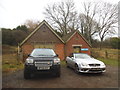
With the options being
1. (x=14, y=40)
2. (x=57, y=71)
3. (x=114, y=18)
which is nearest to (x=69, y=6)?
(x=114, y=18)

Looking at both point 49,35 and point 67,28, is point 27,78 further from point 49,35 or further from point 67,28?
point 67,28

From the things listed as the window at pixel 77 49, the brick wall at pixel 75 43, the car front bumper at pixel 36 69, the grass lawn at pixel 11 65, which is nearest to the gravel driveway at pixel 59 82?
the car front bumper at pixel 36 69

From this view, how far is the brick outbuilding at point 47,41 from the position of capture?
18.2m

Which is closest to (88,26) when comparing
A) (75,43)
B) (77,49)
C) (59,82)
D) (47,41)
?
(77,49)

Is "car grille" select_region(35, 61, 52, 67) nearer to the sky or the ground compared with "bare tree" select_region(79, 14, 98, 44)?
nearer to the ground

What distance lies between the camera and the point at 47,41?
1877cm

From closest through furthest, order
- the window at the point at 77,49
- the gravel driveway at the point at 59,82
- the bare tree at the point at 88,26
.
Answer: the gravel driveway at the point at 59,82, the window at the point at 77,49, the bare tree at the point at 88,26

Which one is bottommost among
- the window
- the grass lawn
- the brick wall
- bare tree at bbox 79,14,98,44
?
the grass lawn

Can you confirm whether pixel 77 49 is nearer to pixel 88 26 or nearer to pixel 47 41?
pixel 47 41

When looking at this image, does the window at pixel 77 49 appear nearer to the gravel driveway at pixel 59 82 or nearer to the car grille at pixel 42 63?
the gravel driveway at pixel 59 82

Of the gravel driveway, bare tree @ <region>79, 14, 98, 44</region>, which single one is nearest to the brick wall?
the gravel driveway

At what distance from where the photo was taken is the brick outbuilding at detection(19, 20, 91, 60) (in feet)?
59.8

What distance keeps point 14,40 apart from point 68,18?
698 inches

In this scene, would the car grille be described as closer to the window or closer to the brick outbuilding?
the brick outbuilding
